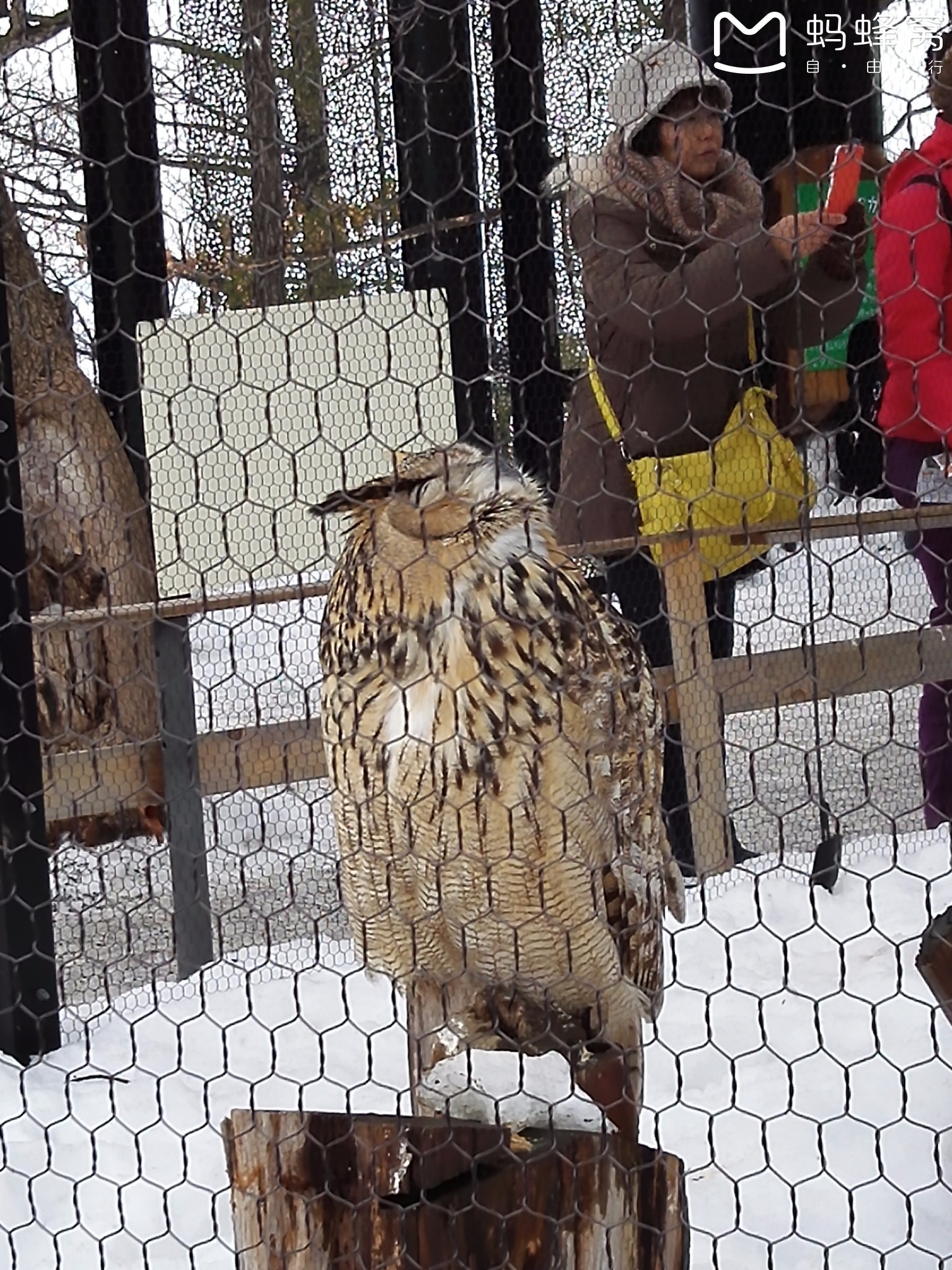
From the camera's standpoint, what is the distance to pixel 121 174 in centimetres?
265

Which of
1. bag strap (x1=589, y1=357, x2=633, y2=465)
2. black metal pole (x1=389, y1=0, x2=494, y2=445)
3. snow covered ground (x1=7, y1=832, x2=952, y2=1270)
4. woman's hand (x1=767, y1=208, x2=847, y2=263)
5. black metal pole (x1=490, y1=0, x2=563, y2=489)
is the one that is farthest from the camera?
black metal pole (x1=490, y1=0, x2=563, y2=489)

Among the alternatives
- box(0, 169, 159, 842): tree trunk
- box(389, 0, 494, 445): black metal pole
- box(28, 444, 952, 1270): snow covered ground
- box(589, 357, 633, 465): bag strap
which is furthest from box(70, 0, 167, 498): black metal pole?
box(589, 357, 633, 465): bag strap

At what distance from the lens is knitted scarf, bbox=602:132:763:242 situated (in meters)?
1.95

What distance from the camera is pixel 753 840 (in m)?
3.69

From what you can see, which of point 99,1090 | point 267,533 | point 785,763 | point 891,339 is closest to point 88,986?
point 99,1090

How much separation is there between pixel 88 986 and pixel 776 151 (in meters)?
2.24

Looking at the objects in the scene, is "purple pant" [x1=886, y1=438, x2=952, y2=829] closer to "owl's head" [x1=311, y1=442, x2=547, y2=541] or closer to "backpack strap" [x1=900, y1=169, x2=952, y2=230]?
"backpack strap" [x1=900, y1=169, x2=952, y2=230]

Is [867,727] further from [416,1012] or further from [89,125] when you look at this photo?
[89,125]

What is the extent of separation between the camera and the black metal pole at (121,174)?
2.53 metres

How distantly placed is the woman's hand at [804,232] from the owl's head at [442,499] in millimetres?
424

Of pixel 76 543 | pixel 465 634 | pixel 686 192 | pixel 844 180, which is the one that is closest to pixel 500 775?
pixel 465 634

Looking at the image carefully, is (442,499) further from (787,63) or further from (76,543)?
(76,543)

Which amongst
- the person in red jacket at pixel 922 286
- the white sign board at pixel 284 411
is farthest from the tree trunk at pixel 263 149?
the person in red jacket at pixel 922 286

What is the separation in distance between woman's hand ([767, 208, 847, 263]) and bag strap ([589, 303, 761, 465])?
0.52 m
